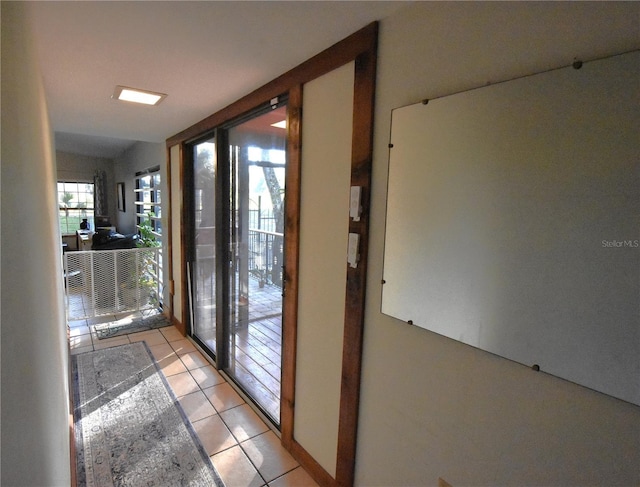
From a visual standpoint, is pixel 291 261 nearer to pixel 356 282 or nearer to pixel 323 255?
pixel 323 255

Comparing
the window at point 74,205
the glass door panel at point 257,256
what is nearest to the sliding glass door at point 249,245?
the glass door panel at point 257,256

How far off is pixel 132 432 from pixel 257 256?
134 centimetres

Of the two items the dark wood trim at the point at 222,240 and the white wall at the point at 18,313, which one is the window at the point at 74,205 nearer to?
the dark wood trim at the point at 222,240

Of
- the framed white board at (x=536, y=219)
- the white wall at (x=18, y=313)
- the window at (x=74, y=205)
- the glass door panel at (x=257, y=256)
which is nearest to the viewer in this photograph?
the white wall at (x=18, y=313)

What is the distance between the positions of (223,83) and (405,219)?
1.44m

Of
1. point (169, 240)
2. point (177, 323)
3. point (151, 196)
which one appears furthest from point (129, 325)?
point (151, 196)

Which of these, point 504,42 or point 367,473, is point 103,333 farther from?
point 504,42

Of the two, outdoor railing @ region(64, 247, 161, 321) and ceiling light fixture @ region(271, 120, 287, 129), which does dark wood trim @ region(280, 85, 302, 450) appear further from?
outdoor railing @ region(64, 247, 161, 321)

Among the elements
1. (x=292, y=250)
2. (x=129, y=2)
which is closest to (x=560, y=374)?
(x=292, y=250)

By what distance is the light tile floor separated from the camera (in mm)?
1771

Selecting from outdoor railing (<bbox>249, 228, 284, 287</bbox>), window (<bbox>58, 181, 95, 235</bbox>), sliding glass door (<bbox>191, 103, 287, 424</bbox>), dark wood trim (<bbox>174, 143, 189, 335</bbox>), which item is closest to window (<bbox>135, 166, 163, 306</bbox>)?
dark wood trim (<bbox>174, 143, 189, 335</bbox>)

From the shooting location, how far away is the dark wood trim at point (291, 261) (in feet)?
5.68

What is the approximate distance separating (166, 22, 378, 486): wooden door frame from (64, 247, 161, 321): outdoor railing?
2.96 metres

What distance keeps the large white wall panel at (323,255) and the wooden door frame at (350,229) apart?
0.15 ft
